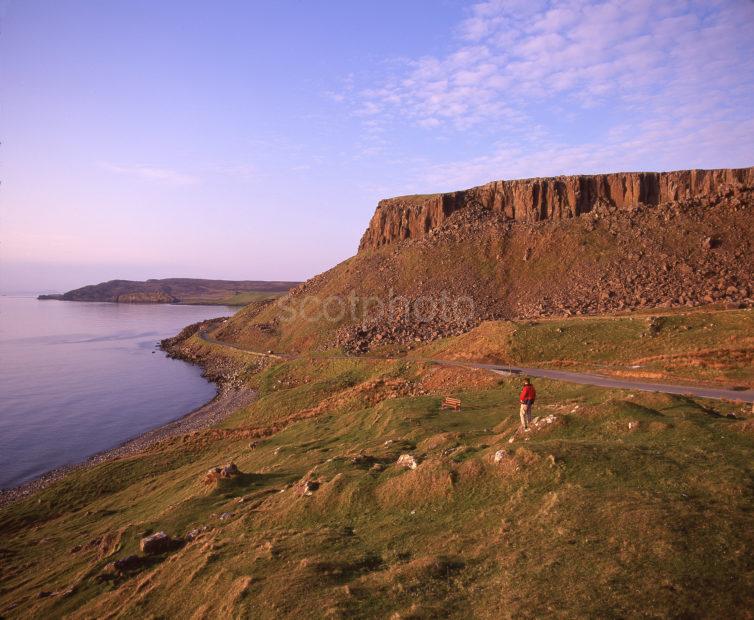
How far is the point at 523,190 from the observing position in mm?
88062

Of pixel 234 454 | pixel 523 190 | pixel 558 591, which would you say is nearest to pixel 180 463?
pixel 234 454

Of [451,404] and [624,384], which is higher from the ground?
[624,384]

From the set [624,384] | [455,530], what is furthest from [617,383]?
[455,530]

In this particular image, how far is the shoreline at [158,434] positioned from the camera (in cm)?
3750

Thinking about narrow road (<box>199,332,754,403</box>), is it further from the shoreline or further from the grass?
the shoreline

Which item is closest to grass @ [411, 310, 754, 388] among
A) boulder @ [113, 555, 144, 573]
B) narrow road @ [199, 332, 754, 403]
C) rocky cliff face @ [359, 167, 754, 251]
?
narrow road @ [199, 332, 754, 403]

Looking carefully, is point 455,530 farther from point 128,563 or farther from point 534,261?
point 534,261

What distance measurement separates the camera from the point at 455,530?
14.7m

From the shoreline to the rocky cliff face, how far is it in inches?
1806

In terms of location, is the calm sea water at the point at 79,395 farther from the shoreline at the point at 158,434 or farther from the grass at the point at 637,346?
the grass at the point at 637,346

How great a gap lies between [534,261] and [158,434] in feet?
186

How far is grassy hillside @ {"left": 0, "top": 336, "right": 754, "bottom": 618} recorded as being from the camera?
1087 centimetres

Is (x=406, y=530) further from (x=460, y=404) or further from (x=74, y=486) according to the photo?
(x=74, y=486)

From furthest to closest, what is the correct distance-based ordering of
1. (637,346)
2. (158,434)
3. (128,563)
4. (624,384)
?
(158,434) < (637,346) < (624,384) < (128,563)
